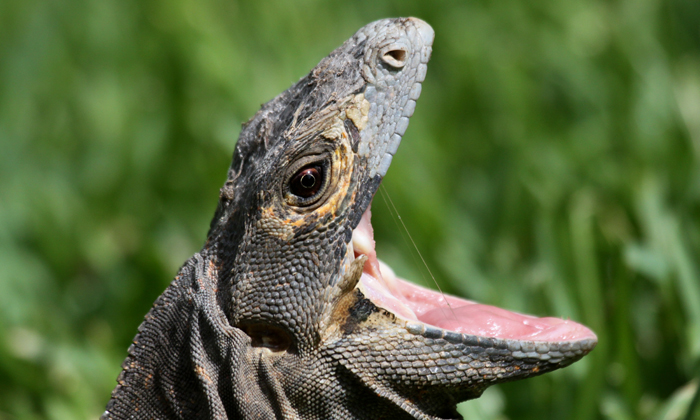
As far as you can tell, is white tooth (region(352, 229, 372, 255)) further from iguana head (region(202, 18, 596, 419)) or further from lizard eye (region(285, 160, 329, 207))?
lizard eye (region(285, 160, 329, 207))

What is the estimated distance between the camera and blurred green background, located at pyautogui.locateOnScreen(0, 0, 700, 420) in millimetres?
3967

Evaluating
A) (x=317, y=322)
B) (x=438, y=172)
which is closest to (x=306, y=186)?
(x=317, y=322)

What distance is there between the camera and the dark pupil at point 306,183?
2.50 metres

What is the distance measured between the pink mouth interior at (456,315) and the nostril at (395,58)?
1.74 ft

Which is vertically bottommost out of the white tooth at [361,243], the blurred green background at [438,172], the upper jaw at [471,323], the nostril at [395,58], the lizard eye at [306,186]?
the upper jaw at [471,323]

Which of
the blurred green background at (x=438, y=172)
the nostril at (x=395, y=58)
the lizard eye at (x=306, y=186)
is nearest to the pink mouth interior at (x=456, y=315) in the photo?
the lizard eye at (x=306, y=186)

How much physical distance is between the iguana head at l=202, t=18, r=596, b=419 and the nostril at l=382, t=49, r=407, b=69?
0.06 m

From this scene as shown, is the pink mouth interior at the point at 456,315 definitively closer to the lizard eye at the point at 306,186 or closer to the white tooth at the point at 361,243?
the white tooth at the point at 361,243

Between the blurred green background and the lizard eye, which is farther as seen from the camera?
the blurred green background

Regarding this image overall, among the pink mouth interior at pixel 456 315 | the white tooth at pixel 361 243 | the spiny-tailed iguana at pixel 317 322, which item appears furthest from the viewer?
the white tooth at pixel 361 243

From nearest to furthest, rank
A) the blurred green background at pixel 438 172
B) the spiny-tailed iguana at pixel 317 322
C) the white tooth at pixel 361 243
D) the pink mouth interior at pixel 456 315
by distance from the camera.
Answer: the spiny-tailed iguana at pixel 317 322
the pink mouth interior at pixel 456 315
the white tooth at pixel 361 243
the blurred green background at pixel 438 172

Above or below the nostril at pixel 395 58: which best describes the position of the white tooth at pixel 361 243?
below

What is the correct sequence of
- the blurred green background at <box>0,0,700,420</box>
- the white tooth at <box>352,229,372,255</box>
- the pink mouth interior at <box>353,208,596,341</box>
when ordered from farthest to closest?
the blurred green background at <box>0,0,700,420</box>, the white tooth at <box>352,229,372,255</box>, the pink mouth interior at <box>353,208,596,341</box>

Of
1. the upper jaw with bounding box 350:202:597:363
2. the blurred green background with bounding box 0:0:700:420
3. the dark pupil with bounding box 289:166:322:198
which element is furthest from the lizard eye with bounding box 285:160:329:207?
the blurred green background with bounding box 0:0:700:420
